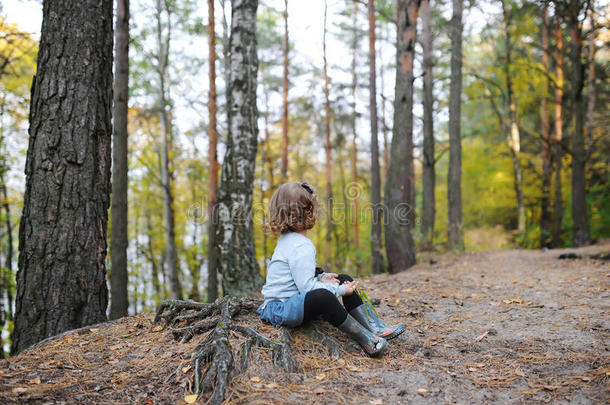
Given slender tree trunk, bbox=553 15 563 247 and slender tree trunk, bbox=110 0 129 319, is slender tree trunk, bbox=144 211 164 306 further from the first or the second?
slender tree trunk, bbox=553 15 563 247

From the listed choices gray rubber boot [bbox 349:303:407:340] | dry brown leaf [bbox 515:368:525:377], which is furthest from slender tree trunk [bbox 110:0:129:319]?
dry brown leaf [bbox 515:368:525:377]

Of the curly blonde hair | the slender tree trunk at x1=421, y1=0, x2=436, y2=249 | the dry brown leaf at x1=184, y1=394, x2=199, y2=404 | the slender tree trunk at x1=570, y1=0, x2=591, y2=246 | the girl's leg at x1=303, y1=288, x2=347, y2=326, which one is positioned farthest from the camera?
the slender tree trunk at x1=421, y1=0, x2=436, y2=249

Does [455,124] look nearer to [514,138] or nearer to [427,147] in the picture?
[427,147]

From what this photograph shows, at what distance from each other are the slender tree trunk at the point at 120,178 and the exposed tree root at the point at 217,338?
271 centimetres

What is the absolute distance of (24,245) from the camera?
3.67 meters

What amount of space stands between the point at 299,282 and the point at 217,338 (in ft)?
2.33

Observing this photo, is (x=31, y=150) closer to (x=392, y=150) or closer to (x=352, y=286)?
(x=352, y=286)

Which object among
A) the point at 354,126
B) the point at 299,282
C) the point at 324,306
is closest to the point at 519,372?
the point at 324,306

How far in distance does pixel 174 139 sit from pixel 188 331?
A: 1477 centimetres

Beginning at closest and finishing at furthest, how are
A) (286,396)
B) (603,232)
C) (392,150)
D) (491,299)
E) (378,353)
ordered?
1. (286,396)
2. (378,353)
3. (491,299)
4. (392,150)
5. (603,232)

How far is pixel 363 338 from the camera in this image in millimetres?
3053

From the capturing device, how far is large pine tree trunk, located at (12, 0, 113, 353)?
12.0 feet

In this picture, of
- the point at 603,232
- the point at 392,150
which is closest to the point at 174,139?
the point at 392,150

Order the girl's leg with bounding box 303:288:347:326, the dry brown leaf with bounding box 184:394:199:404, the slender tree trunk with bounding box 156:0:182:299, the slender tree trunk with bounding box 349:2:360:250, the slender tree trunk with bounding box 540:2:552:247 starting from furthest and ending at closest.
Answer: the slender tree trunk with bounding box 349:2:360:250 → the slender tree trunk with bounding box 540:2:552:247 → the slender tree trunk with bounding box 156:0:182:299 → the girl's leg with bounding box 303:288:347:326 → the dry brown leaf with bounding box 184:394:199:404
